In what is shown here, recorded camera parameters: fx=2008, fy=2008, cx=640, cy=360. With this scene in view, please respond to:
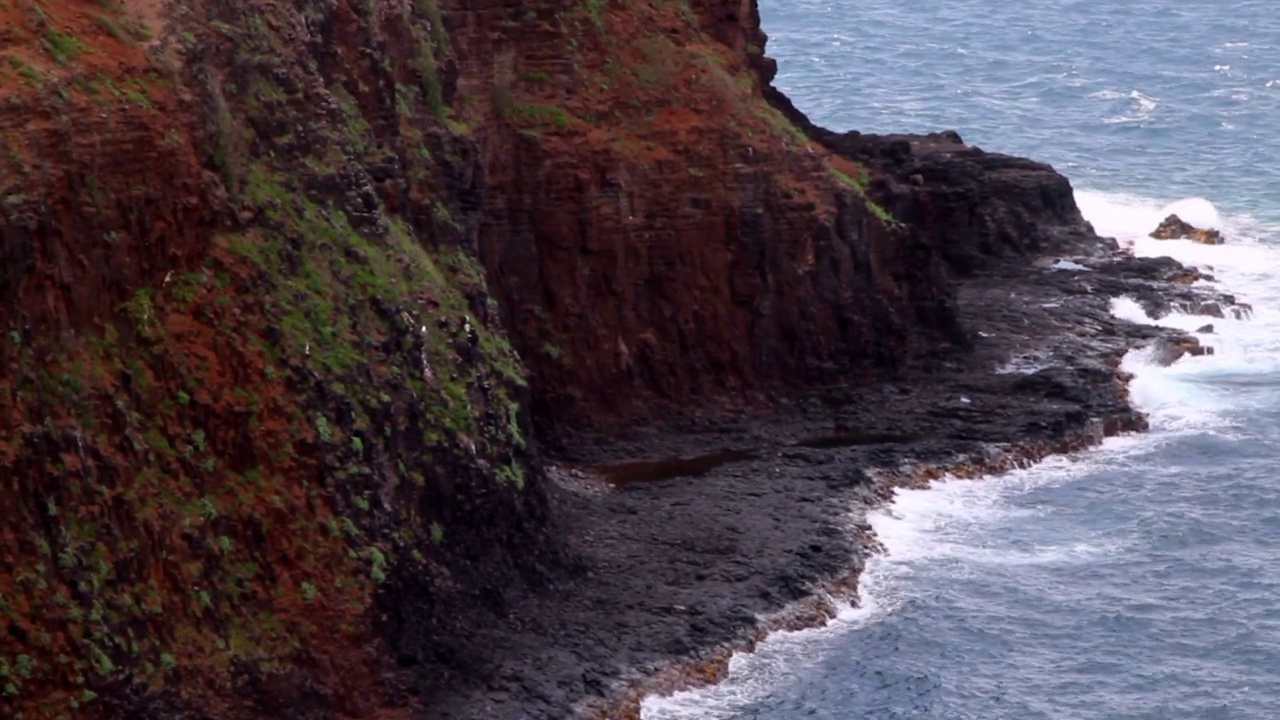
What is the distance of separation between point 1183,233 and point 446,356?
28.5m

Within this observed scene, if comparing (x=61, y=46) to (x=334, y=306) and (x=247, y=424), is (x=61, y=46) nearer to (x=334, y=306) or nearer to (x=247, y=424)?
(x=334, y=306)

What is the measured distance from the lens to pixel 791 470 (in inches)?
1358

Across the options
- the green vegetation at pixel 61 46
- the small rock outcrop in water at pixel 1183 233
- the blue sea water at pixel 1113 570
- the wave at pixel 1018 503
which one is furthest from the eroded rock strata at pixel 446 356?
the small rock outcrop in water at pixel 1183 233

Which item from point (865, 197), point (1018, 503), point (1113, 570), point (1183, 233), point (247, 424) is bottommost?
point (1113, 570)

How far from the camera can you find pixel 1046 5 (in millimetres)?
87250

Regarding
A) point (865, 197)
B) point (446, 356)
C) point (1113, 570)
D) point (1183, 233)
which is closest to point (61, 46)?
point (446, 356)

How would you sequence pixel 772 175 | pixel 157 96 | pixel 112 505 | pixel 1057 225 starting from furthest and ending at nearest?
pixel 1057 225 → pixel 772 175 → pixel 157 96 → pixel 112 505

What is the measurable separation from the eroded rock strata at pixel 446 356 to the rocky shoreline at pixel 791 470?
9 centimetres

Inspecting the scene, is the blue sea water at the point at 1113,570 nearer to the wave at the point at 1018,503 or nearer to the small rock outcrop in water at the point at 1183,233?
the wave at the point at 1018,503

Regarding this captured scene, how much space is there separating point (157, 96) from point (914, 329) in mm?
18394

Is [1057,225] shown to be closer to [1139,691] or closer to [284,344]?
[1139,691]

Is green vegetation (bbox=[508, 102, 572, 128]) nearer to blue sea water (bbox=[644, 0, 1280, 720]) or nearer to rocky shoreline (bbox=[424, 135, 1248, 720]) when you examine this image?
rocky shoreline (bbox=[424, 135, 1248, 720])

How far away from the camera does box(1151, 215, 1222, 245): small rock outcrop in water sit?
169 feet

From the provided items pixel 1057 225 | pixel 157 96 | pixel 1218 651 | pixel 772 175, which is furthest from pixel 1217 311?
pixel 157 96
